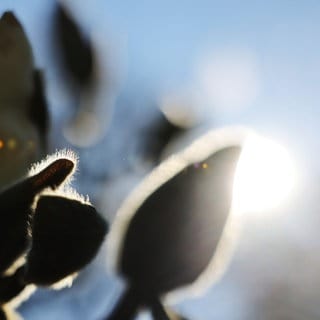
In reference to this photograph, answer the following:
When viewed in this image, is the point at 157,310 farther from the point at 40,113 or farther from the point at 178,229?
the point at 40,113

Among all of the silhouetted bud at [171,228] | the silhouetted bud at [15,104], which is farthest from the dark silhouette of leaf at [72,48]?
the silhouetted bud at [171,228]

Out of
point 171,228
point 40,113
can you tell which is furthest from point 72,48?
point 171,228

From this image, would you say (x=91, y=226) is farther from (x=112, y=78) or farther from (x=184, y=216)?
(x=112, y=78)

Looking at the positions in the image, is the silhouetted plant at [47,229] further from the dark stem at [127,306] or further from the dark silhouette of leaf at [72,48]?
the dark silhouette of leaf at [72,48]

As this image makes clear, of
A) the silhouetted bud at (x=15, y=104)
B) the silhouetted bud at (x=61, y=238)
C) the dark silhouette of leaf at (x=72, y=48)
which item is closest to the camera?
the silhouetted bud at (x=61, y=238)

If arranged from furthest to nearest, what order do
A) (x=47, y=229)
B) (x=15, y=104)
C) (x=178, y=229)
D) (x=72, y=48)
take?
(x=72, y=48), (x=15, y=104), (x=178, y=229), (x=47, y=229)

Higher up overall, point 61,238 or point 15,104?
point 15,104

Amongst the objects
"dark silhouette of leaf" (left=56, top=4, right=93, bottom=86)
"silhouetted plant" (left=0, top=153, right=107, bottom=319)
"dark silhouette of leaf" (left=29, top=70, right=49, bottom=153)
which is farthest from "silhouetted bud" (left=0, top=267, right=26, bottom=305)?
"dark silhouette of leaf" (left=56, top=4, right=93, bottom=86)
